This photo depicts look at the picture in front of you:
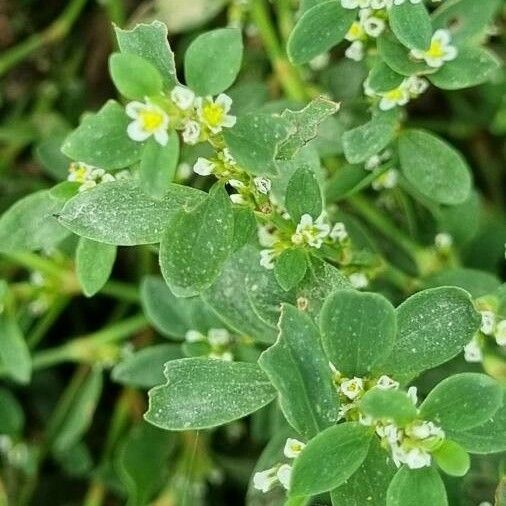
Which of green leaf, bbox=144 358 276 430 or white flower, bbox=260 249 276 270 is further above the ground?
white flower, bbox=260 249 276 270

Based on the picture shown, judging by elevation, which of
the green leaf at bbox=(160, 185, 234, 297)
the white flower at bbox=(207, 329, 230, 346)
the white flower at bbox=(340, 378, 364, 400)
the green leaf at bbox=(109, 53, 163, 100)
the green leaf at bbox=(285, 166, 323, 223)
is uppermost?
the green leaf at bbox=(109, 53, 163, 100)

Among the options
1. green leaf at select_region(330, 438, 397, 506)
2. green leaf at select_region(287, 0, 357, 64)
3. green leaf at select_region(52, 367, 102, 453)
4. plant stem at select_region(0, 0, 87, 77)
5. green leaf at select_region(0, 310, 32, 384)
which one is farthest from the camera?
plant stem at select_region(0, 0, 87, 77)

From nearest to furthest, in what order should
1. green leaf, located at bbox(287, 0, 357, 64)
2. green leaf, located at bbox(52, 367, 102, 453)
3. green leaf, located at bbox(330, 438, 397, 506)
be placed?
1. green leaf, located at bbox(330, 438, 397, 506)
2. green leaf, located at bbox(287, 0, 357, 64)
3. green leaf, located at bbox(52, 367, 102, 453)

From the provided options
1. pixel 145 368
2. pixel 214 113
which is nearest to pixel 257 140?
pixel 214 113

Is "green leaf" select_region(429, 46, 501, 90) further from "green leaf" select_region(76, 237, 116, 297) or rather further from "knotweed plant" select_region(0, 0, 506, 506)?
"green leaf" select_region(76, 237, 116, 297)

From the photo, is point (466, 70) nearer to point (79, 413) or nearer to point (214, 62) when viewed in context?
point (214, 62)

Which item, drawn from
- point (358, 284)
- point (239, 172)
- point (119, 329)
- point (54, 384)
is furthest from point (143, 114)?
point (54, 384)

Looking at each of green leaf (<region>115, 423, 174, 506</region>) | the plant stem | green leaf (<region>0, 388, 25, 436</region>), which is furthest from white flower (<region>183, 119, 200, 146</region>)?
the plant stem

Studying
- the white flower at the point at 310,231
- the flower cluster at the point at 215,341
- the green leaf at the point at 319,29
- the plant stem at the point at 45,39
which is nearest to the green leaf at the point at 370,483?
the white flower at the point at 310,231
